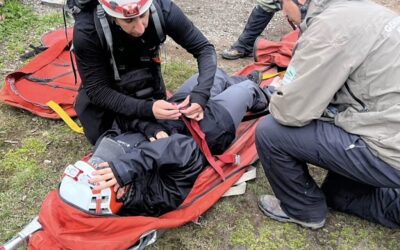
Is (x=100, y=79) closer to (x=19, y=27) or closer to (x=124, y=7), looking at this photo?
(x=124, y=7)

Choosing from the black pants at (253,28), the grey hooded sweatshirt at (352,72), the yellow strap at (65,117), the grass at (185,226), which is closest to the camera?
the grey hooded sweatshirt at (352,72)

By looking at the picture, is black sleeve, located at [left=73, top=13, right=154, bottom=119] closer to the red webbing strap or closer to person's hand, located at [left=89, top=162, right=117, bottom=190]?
the red webbing strap

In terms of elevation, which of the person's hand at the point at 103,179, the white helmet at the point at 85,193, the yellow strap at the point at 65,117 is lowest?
the yellow strap at the point at 65,117

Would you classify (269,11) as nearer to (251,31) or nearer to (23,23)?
(251,31)

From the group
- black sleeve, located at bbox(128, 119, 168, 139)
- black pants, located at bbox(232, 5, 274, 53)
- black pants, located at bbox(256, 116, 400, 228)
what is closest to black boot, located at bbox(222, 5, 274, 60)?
black pants, located at bbox(232, 5, 274, 53)

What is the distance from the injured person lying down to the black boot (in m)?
1.70

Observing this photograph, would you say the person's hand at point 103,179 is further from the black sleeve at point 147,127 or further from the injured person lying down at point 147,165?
the black sleeve at point 147,127

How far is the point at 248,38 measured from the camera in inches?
211

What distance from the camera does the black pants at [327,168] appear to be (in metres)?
2.77

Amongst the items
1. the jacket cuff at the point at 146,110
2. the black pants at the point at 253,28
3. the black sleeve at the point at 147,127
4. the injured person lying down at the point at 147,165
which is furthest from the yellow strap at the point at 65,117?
the black pants at the point at 253,28

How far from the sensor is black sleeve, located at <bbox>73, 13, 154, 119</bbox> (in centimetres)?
314

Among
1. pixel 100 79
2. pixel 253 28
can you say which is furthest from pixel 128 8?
pixel 253 28

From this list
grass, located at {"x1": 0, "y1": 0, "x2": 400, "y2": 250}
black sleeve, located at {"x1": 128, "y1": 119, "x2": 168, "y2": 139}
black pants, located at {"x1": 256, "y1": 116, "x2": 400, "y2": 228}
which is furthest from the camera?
black sleeve, located at {"x1": 128, "y1": 119, "x2": 168, "y2": 139}

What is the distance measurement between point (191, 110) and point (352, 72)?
114cm
